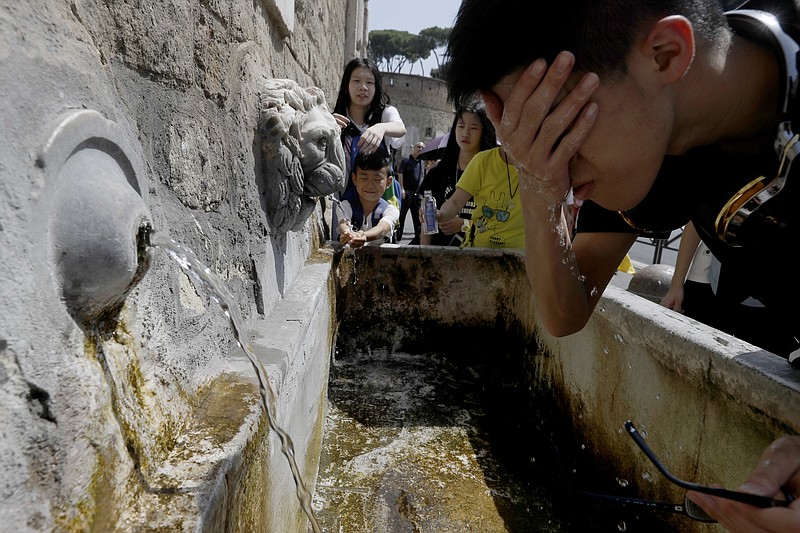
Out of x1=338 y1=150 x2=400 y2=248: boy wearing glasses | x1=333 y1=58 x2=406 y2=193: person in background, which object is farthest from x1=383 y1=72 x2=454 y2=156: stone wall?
x1=338 y1=150 x2=400 y2=248: boy wearing glasses

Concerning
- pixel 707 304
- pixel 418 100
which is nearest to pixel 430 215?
pixel 707 304

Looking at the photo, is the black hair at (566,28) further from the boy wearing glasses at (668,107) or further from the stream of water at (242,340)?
the stream of water at (242,340)

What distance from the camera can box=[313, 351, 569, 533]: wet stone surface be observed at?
207cm

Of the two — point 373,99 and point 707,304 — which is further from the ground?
point 373,99

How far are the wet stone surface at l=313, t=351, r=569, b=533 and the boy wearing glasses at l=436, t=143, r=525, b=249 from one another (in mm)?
848

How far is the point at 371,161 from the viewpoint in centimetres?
361

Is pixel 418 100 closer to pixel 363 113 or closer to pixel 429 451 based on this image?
pixel 363 113

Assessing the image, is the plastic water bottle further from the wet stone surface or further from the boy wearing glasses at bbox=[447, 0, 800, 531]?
the boy wearing glasses at bbox=[447, 0, 800, 531]

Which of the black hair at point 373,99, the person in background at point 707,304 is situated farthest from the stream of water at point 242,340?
the black hair at point 373,99

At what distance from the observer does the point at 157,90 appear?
1.08 metres

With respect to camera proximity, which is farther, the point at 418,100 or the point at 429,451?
the point at 418,100

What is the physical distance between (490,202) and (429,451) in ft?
5.53

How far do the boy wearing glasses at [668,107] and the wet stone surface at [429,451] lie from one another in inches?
56.8

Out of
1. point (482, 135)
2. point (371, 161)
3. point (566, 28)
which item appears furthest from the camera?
point (482, 135)
